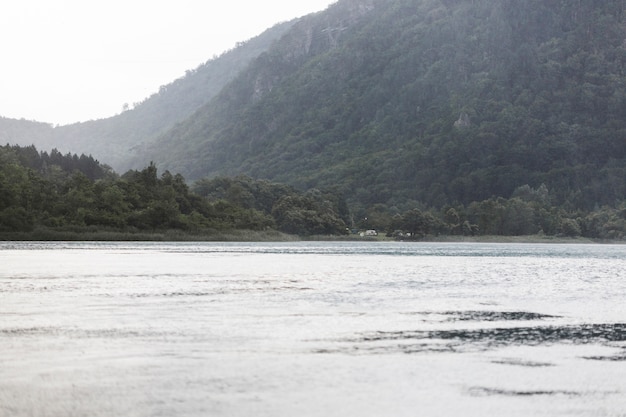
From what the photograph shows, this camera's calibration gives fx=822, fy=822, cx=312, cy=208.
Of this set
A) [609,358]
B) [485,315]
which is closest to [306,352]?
[609,358]

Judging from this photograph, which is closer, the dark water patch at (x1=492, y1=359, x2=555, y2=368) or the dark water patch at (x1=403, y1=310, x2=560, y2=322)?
the dark water patch at (x1=492, y1=359, x2=555, y2=368)

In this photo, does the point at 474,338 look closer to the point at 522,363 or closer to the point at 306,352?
the point at 522,363

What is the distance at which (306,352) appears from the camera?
27.2 metres

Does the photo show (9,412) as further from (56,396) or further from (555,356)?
(555,356)

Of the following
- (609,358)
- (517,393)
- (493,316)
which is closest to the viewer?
(517,393)

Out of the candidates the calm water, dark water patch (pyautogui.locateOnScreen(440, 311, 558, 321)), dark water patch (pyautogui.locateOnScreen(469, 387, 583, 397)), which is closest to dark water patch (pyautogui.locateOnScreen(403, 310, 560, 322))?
dark water patch (pyautogui.locateOnScreen(440, 311, 558, 321))

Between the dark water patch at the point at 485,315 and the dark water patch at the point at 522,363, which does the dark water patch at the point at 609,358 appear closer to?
the dark water patch at the point at 522,363

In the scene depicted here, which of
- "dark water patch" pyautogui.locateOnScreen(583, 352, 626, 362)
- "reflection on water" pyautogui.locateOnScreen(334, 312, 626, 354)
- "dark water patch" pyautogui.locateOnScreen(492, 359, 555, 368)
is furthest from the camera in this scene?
"reflection on water" pyautogui.locateOnScreen(334, 312, 626, 354)

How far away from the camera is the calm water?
19734 mm

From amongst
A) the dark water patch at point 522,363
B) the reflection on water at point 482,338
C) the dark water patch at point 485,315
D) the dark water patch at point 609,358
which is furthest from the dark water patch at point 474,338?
the dark water patch at point 485,315

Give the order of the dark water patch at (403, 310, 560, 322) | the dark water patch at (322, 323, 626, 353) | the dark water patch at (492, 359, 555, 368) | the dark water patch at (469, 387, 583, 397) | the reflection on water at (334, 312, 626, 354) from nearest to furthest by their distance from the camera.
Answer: the dark water patch at (469, 387, 583, 397) → the dark water patch at (492, 359, 555, 368) → the dark water patch at (322, 323, 626, 353) → the reflection on water at (334, 312, 626, 354) → the dark water patch at (403, 310, 560, 322)

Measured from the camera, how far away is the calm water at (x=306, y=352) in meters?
19.7

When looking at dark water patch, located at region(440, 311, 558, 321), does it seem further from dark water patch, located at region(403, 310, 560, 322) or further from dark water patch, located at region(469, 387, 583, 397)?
dark water patch, located at region(469, 387, 583, 397)

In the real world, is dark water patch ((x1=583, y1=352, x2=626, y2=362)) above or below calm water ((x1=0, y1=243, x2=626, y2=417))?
below
